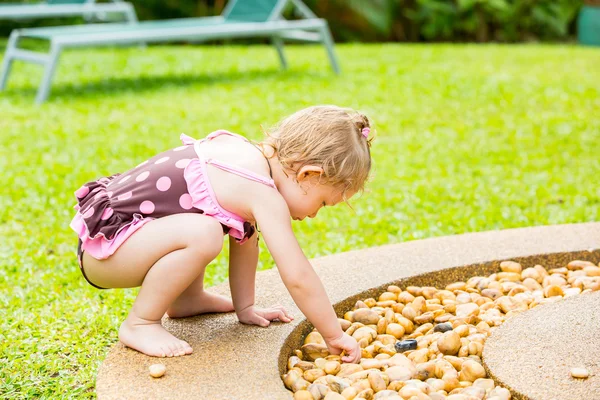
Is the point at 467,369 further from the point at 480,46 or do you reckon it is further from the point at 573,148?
the point at 480,46

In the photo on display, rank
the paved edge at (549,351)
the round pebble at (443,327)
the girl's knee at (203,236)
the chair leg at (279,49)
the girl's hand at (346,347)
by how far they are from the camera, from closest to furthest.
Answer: the paved edge at (549,351), the girl's knee at (203,236), the girl's hand at (346,347), the round pebble at (443,327), the chair leg at (279,49)

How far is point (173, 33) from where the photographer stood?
7.16 metres

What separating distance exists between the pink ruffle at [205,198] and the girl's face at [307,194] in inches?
5.8

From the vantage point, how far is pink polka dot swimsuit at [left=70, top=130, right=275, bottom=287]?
2.08 metres

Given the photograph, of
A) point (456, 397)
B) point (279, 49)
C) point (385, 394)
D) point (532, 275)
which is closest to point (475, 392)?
point (456, 397)

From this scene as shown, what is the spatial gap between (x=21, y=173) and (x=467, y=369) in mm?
3109

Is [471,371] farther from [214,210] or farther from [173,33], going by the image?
[173,33]

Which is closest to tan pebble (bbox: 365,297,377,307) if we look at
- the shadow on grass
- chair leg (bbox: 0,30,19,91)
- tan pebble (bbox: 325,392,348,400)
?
tan pebble (bbox: 325,392,348,400)

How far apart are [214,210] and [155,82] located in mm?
5561

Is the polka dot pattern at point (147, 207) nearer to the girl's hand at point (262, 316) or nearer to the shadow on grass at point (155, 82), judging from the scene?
the girl's hand at point (262, 316)

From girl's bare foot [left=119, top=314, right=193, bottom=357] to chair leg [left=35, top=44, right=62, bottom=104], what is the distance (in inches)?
185

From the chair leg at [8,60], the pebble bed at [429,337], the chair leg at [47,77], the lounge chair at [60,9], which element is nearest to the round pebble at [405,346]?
the pebble bed at [429,337]

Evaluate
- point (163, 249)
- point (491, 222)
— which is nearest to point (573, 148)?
point (491, 222)

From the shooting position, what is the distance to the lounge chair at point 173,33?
6.58 meters
